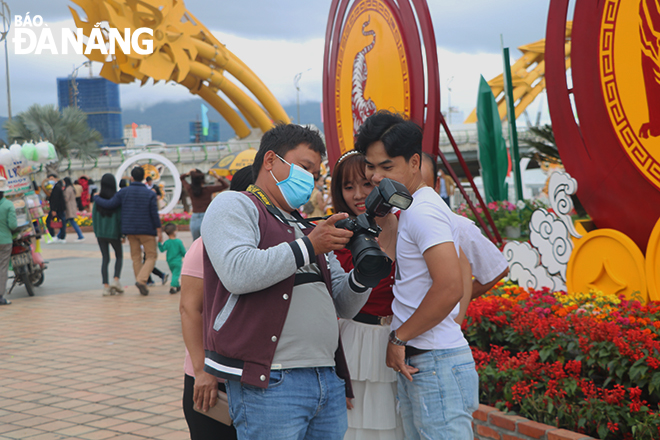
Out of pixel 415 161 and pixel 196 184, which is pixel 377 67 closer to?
pixel 196 184

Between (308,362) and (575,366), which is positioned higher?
(308,362)

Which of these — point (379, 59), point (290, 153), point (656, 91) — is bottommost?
point (290, 153)

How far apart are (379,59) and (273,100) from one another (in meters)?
27.3

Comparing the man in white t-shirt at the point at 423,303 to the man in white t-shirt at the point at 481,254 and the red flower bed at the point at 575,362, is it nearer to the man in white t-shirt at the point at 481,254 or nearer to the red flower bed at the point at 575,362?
the man in white t-shirt at the point at 481,254

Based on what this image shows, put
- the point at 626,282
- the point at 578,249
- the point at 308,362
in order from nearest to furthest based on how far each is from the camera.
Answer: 1. the point at 308,362
2. the point at 626,282
3. the point at 578,249

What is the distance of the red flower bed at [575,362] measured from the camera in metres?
3.03

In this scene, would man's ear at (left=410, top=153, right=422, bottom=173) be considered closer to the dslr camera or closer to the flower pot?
the dslr camera

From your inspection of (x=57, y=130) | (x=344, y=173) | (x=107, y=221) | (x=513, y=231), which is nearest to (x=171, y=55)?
(x=57, y=130)

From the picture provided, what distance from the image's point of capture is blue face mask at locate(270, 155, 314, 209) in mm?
1988

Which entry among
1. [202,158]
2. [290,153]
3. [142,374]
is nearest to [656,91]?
[290,153]

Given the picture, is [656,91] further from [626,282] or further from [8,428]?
[8,428]

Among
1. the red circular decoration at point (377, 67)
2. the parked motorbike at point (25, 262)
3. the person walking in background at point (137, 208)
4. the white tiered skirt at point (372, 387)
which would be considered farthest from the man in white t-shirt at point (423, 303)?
the parked motorbike at point (25, 262)

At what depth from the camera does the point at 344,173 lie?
262 cm

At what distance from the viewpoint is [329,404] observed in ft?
6.45
